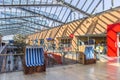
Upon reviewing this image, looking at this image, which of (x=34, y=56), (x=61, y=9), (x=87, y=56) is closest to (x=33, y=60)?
(x=34, y=56)

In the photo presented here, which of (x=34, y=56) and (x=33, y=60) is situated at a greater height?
(x=34, y=56)

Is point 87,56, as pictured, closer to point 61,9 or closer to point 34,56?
point 34,56

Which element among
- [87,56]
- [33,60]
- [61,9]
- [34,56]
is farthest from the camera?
[61,9]

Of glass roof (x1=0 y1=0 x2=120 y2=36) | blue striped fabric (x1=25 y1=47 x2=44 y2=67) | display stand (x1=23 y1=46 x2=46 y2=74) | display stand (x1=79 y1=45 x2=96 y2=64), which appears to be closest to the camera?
display stand (x1=23 y1=46 x2=46 y2=74)

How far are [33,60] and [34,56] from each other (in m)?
0.19

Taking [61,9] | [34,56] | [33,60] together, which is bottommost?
[33,60]

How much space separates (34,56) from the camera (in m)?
7.59

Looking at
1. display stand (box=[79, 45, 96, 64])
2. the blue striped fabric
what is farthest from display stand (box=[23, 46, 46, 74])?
display stand (box=[79, 45, 96, 64])

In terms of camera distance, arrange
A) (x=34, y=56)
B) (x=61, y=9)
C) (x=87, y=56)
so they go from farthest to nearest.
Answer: (x=61, y=9), (x=87, y=56), (x=34, y=56)

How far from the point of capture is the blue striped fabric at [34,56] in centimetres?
738

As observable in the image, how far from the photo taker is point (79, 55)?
10023mm

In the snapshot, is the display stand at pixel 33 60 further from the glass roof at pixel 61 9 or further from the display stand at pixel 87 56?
the glass roof at pixel 61 9

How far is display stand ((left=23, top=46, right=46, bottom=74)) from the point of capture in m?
7.27

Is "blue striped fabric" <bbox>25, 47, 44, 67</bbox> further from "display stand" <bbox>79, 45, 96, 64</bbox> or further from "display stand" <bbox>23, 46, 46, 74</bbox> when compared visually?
"display stand" <bbox>79, 45, 96, 64</bbox>
